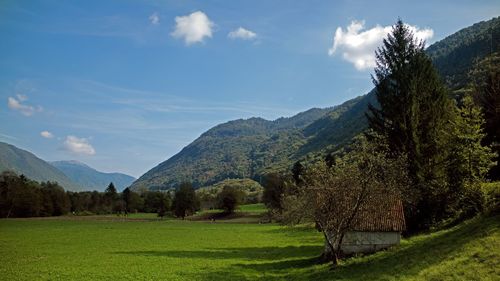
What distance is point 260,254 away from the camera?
4706cm

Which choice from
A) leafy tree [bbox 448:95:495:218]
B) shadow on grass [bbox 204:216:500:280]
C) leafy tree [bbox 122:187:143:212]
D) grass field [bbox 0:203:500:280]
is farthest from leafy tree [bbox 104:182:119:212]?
leafy tree [bbox 448:95:495:218]

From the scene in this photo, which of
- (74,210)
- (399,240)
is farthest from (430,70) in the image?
(74,210)

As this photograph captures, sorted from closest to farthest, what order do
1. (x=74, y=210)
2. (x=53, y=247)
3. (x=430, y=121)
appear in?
1. (x=430, y=121)
2. (x=53, y=247)
3. (x=74, y=210)

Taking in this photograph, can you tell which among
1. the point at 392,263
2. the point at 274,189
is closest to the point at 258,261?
the point at 392,263

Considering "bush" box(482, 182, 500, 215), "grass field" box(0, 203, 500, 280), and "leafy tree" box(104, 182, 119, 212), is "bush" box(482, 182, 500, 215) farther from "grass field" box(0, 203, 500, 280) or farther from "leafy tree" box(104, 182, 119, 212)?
"leafy tree" box(104, 182, 119, 212)

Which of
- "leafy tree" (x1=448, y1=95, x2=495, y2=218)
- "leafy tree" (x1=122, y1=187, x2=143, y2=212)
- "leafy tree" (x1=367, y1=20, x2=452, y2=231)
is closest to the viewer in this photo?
"leafy tree" (x1=448, y1=95, x2=495, y2=218)

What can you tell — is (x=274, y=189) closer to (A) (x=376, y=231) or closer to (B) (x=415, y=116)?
(B) (x=415, y=116)

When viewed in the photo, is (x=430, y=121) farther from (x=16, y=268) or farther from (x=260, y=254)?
(x=16, y=268)

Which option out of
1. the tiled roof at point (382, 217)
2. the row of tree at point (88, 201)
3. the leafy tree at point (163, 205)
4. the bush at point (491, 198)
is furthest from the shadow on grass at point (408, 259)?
the leafy tree at point (163, 205)

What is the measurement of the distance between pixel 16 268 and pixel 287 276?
24.7m

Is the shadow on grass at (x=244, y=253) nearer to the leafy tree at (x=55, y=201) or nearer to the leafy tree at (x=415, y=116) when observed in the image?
the leafy tree at (x=415, y=116)

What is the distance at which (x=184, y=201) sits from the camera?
510ft

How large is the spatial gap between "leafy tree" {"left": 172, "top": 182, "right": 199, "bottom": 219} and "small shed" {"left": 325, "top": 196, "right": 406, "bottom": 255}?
123 metres

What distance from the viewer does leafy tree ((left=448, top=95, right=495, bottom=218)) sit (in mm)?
37338
